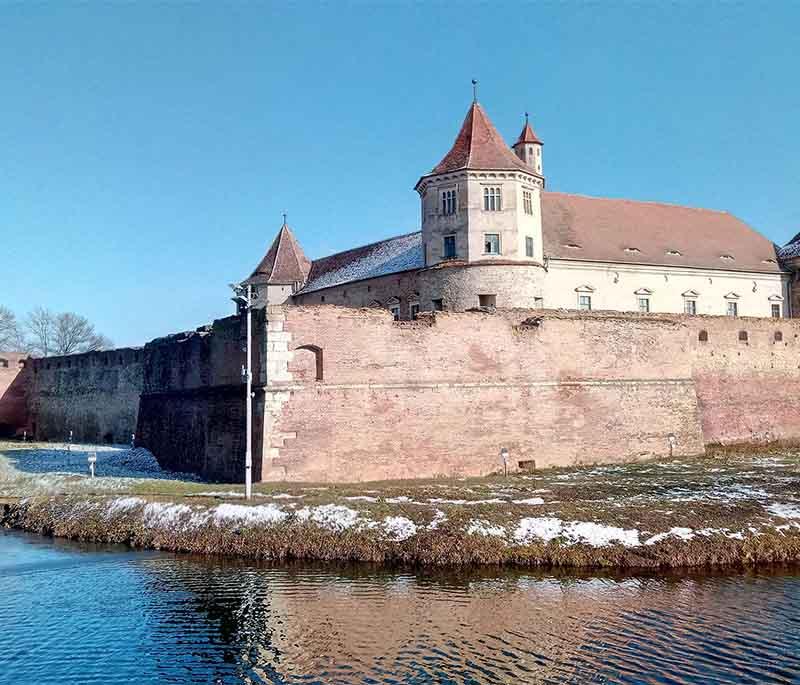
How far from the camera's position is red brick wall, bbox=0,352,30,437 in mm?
45875

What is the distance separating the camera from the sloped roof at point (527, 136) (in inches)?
1927

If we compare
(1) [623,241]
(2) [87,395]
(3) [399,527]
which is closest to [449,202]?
(1) [623,241]

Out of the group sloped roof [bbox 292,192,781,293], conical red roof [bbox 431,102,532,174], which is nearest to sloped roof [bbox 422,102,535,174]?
conical red roof [bbox 431,102,532,174]

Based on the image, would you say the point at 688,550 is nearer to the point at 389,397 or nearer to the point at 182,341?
the point at 389,397

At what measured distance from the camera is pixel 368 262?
4381 centimetres

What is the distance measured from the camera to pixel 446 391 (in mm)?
23828

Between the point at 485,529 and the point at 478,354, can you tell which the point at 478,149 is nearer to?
the point at 478,354

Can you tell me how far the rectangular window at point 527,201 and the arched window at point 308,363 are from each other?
15678mm

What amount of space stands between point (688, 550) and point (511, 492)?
498 cm

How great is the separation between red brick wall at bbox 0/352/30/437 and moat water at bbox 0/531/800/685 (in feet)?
111

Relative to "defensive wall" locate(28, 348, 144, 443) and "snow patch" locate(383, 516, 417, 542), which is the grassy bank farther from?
"defensive wall" locate(28, 348, 144, 443)

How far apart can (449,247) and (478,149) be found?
4.42 metres

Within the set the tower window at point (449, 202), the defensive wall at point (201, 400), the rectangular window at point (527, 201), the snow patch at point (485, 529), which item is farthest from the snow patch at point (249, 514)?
the rectangular window at point (527, 201)

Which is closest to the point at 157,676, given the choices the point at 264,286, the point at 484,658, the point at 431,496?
the point at 484,658
